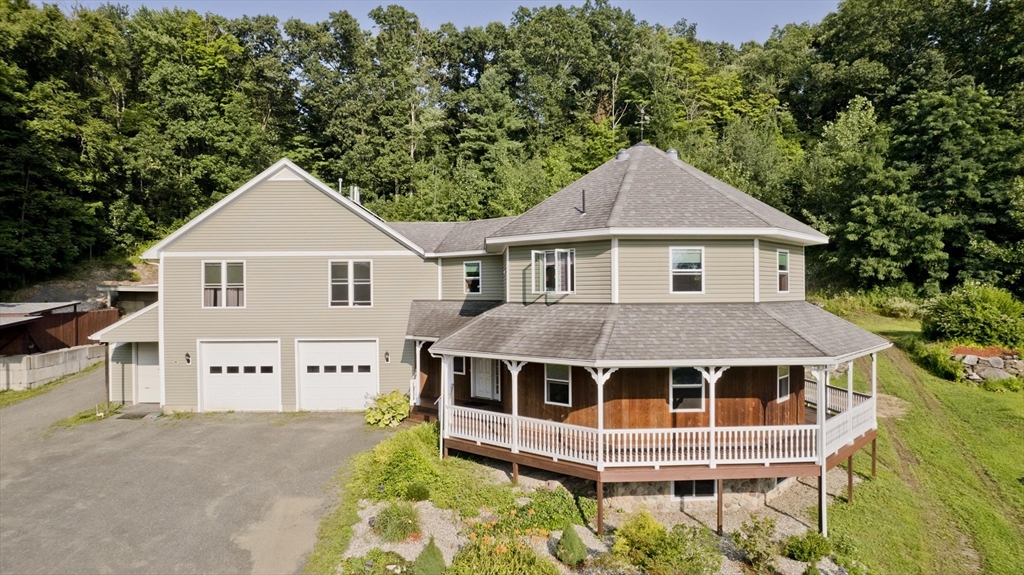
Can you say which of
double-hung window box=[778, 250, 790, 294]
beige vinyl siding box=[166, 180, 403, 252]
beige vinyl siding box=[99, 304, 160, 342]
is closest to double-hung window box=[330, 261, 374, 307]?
beige vinyl siding box=[166, 180, 403, 252]

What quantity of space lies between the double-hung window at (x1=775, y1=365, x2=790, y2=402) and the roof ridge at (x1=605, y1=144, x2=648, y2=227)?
5759 millimetres

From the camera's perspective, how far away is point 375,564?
8.58 metres

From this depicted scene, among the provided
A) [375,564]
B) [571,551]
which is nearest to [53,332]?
[375,564]

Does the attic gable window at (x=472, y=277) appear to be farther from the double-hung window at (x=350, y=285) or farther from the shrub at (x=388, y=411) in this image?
the shrub at (x=388, y=411)

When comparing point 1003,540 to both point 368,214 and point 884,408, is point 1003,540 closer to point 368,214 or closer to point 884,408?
point 884,408

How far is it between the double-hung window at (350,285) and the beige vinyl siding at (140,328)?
647 cm

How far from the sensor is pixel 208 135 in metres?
37.1

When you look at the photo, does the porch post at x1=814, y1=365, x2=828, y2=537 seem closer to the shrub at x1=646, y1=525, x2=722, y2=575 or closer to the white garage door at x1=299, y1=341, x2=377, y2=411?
the shrub at x1=646, y1=525, x2=722, y2=575

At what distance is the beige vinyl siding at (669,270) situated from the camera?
1262cm

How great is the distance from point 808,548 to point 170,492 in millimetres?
14150

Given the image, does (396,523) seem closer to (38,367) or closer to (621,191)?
(621,191)

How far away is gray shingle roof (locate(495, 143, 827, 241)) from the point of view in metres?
12.6

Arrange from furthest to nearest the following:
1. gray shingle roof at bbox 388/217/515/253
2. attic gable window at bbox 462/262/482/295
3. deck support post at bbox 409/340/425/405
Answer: gray shingle roof at bbox 388/217/515/253 → attic gable window at bbox 462/262/482/295 → deck support post at bbox 409/340/425/405

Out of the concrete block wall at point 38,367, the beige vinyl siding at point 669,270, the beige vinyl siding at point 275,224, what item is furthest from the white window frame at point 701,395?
the concrete block wall at point 38,367
